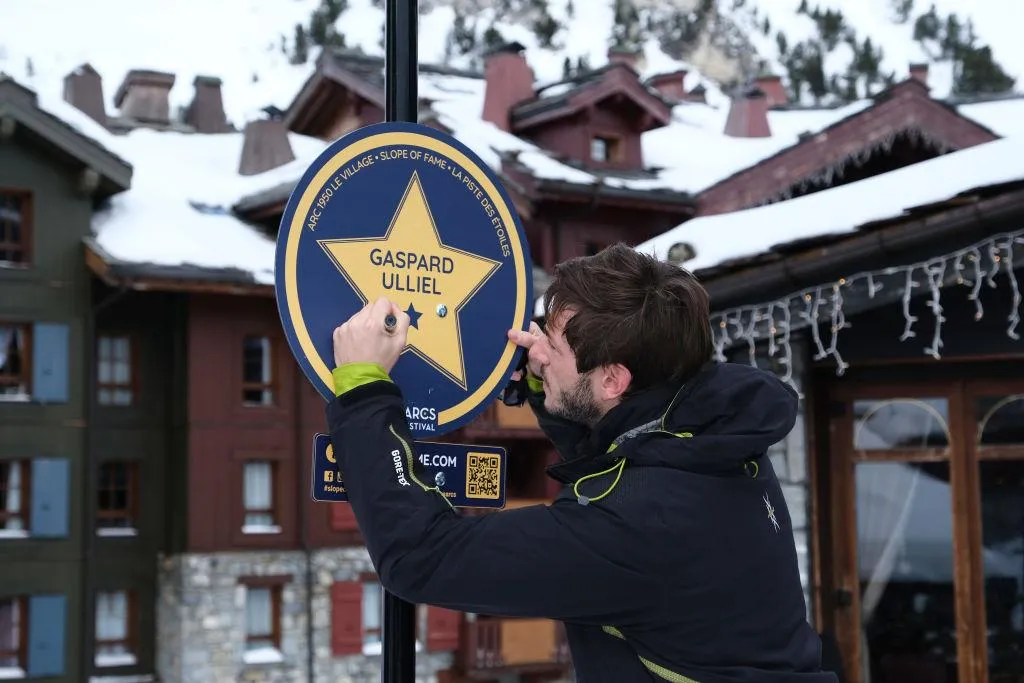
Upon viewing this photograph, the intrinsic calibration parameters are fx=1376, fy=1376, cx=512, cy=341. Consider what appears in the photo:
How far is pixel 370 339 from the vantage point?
7.22 ft

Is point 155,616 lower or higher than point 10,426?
lower

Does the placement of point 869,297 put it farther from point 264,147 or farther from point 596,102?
point 264,147

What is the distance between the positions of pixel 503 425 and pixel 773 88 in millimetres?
16108

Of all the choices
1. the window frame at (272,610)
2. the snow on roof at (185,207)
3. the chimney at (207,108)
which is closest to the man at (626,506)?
the snow on roof at (185,207)

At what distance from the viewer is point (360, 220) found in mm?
2344

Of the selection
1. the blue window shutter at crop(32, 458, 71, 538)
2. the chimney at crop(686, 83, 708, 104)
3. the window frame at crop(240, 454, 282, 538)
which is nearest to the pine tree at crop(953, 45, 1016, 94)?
the chimney at crop(686, 83, 708, 104)

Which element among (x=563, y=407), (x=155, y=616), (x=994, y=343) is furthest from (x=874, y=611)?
(x=155, y=616)

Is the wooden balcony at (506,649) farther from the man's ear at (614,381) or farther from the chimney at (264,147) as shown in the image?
the man's ear at (614,381)

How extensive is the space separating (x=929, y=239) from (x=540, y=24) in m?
96.8

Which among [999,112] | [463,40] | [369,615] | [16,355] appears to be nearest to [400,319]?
[16,355]

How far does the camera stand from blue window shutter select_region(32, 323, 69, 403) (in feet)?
67.6

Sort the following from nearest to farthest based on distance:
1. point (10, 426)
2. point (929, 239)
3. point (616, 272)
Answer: point (616, 272)
point (929, 239)
point (10, 426)

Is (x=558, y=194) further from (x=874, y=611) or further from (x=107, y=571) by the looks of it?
(x=874, y=611)

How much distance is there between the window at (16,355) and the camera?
68.0ft
